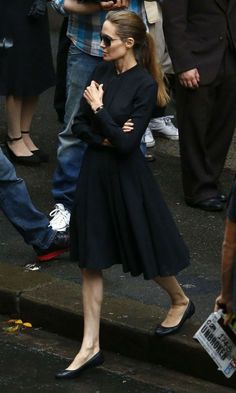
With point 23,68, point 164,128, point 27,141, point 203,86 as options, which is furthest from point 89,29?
point 164,128

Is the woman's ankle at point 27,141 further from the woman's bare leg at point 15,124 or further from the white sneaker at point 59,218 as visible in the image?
the white sneaker at point 59,218

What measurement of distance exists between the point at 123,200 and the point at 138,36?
2.61ft

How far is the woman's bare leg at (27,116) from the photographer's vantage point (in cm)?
903

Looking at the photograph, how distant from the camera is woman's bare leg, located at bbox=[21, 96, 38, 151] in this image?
903cm

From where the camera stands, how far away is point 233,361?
189 inches

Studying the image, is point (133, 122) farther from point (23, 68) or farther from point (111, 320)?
point (23, 68)

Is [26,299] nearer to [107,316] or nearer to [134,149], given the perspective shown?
[107,316]

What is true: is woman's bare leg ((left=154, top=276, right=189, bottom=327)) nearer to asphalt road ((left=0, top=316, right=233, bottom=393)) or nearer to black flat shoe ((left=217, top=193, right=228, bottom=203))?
asphalt road ((left=0, top=316, right=233, bottom=393))

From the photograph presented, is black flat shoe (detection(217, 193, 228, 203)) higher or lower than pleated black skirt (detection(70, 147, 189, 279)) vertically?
lower

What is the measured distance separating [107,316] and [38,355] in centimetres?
41

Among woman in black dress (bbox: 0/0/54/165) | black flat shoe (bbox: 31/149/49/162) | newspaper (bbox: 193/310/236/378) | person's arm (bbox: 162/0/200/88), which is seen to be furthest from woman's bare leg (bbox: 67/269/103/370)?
black flat shoe (bbox: 31/149/49/162)

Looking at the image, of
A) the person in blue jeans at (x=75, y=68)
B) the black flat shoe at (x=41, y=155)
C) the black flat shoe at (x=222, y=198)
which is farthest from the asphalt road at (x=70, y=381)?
the black flat shoe at (x=41, y=155)

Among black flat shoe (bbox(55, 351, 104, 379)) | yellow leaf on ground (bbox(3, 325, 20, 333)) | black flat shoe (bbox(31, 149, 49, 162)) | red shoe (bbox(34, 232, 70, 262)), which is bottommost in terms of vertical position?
black flat shoe (bbox(31, 149, 49, 162))

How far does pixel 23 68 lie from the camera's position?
8875 millimetres
